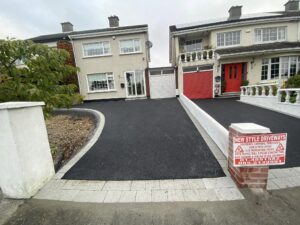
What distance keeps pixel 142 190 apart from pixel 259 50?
13.3m

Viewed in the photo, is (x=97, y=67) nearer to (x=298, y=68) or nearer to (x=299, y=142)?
(x=299, y=142)

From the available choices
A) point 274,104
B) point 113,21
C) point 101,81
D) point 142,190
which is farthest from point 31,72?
point 113,21

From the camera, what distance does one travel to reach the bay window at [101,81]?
13522 mm

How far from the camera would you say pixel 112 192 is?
244 centimetres

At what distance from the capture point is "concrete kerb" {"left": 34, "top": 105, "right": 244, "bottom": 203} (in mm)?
2258

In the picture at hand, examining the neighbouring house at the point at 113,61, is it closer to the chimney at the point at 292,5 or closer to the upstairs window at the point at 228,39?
the upstairs window at the point at 228,39

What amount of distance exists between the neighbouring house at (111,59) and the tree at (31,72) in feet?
33.0

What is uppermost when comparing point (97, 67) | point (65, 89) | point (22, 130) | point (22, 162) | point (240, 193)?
point (97, 67)

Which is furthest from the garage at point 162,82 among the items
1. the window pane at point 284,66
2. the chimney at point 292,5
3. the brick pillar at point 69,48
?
the chimney at point 292,5

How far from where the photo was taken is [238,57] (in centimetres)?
1189

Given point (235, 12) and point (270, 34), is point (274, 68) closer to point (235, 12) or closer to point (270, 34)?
point (270, 34)

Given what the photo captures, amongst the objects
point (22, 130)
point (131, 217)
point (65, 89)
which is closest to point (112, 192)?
point (131, 217)

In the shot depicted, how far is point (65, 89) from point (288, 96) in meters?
8.44

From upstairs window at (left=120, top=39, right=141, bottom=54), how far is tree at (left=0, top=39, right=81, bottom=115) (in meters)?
10.3
